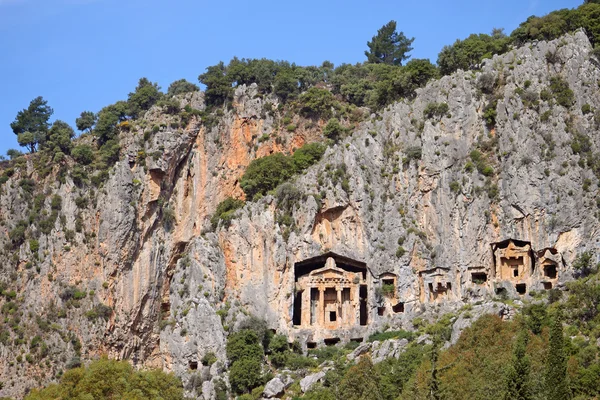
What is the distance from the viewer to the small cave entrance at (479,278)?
103 m

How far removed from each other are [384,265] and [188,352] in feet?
63.8

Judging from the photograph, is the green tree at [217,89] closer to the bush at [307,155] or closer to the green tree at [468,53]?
the bush at [307,155]

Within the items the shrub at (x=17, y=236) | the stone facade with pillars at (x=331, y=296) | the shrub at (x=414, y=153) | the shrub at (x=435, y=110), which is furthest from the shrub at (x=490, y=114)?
the shrub at (x=17, y=236)

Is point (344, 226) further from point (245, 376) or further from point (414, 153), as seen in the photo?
point (245, 376)

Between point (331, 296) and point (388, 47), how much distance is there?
174ft

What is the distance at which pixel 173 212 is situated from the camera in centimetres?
11706

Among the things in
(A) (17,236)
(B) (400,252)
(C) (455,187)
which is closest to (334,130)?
(C) (455,187)

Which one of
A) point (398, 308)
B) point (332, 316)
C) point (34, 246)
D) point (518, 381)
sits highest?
point (34, 246)

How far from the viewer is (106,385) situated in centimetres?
8188

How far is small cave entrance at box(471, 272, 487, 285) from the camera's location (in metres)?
103

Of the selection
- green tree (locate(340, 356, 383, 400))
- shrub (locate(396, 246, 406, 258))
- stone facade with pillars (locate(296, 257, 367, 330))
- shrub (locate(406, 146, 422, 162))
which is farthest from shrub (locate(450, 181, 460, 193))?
green tree (locate(340, 356, 383, 400))

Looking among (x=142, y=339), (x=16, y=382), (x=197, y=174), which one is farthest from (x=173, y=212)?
(x=16, y=382)

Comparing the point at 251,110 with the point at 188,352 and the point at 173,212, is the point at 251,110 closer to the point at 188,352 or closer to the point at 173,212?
the point at 173,212

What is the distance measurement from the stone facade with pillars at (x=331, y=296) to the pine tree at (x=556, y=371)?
31730 mm
